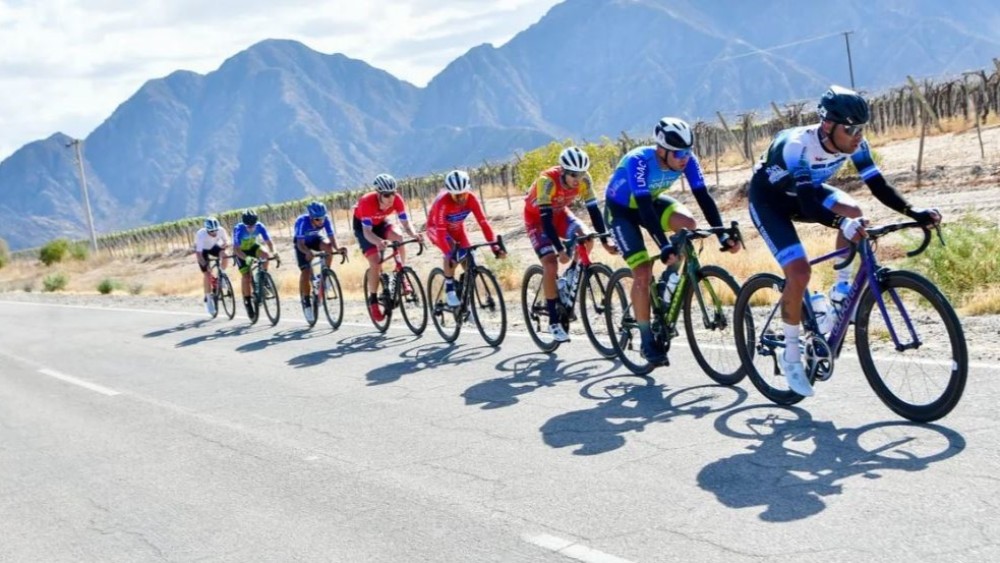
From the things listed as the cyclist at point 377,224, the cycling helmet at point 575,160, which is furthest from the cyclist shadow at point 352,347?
the cycling helmet at point 575,160

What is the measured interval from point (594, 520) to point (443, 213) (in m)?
6.32

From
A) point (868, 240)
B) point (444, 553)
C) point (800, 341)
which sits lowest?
point (444, 553)

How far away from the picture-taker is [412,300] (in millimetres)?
13008

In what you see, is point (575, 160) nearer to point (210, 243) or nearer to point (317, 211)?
point (317, 211)

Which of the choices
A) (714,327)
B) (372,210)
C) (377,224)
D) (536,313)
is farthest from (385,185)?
(714,327)

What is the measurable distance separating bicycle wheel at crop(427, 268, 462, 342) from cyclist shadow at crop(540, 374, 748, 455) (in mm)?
3692

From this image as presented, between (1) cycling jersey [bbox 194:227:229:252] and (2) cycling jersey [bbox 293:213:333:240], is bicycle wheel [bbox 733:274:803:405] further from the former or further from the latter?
(1) cycling jersey [bbox 194:227:229:252]

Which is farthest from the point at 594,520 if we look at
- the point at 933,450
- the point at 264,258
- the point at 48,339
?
the point at 48,339

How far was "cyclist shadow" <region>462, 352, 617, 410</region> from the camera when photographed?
28.2 feet

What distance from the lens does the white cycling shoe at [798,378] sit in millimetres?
6734

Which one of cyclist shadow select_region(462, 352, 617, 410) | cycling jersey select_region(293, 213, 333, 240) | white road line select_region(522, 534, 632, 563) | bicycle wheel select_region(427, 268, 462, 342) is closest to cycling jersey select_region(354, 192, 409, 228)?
bicycle wheel select_region(427, 268, 462, 342)

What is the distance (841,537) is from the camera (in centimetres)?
462

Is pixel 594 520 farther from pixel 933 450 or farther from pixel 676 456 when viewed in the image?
pixel 933 450

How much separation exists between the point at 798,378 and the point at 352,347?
6.98 meters
